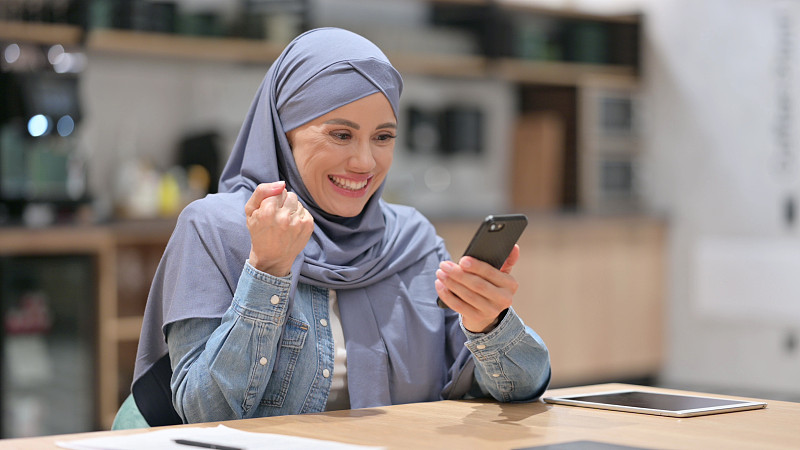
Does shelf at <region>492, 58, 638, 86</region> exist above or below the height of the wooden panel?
above

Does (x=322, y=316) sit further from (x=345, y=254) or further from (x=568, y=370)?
(x=568, y=370)

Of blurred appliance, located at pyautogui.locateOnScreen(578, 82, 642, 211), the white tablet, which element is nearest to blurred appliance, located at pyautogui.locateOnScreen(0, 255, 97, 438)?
the white tablet

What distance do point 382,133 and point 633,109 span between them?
492 cm

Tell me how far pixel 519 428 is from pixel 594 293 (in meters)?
4.64

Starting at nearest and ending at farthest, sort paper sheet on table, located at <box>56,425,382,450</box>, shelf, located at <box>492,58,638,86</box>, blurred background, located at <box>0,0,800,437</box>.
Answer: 1. paper sheet on table, located at <box>56,425,382,450</box>
2. blurred background, located at <box>0,0,800,437</box>
3. shelf, located at <box>492,58,638,86</box>

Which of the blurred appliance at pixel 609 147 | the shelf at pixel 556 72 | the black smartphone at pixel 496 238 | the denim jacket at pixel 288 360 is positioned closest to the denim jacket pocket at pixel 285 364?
the denim jacket at pixel 288 360

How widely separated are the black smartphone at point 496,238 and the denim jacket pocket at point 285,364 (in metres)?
0.36

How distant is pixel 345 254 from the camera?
189cm

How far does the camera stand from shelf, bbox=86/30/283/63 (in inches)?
182

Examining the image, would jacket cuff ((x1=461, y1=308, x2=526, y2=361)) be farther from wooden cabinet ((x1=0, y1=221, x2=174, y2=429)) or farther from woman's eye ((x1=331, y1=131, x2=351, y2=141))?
wooden cabinet ((x1=0, y1=221, x2=174, y2=429))

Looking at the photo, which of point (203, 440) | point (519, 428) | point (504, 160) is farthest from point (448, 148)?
point (203, 440)

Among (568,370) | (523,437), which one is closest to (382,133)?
(523,437)

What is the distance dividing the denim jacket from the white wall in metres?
4.50

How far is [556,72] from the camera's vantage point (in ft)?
20.8
